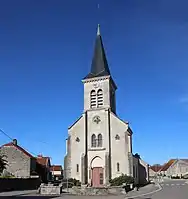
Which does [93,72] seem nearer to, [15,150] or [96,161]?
[96,161]

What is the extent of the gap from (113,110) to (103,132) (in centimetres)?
504

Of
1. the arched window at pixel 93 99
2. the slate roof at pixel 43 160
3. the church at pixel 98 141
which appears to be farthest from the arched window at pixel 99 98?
the slate roof at pixel 43 160

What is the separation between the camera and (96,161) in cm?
4203

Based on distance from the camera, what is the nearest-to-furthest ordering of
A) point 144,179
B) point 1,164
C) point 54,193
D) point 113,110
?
point 1,164, point 54,193, point 113,110, point 144,179

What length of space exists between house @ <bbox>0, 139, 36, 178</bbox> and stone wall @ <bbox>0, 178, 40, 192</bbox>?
3272 millimetres

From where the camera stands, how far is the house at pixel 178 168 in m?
112

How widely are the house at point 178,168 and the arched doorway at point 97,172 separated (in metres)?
77.5

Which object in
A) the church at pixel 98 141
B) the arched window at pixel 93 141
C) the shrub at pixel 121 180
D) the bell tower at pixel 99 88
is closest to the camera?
the shrub at pixel 121 180

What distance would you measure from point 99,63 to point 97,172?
55.1ft

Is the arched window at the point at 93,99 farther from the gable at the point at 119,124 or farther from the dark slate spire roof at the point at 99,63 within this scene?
the gable at the point at 119,124

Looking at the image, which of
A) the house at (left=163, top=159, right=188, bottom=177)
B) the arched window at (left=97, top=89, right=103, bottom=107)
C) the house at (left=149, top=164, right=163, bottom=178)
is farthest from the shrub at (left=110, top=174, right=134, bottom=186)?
the house at (left=149, top=164, right=163, bottom=178)

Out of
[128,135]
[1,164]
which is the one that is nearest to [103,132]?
[128,135]

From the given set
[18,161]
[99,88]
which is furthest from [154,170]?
[99,88]

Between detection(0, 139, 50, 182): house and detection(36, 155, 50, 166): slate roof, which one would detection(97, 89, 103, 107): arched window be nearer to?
detection(0, 139, 50, 182): house
